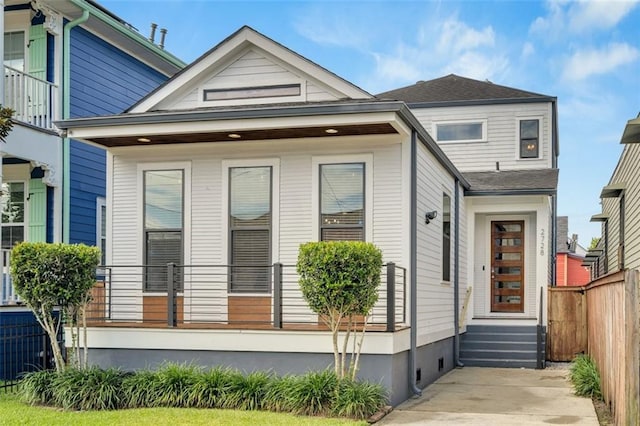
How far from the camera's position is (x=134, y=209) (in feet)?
37.3

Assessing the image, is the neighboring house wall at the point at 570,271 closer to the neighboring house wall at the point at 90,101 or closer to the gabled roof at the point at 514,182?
the gabled roof at the point at 514,182

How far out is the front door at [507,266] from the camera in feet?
54.9

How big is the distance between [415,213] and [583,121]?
1480 cm

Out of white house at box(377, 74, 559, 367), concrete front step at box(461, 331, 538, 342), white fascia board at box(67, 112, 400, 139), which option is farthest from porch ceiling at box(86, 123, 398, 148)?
concrete front step at box(461, 331, 538, 342)

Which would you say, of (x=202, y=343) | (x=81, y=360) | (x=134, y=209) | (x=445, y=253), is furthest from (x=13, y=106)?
(x=445, y=253)

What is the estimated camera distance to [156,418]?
8.41 meters

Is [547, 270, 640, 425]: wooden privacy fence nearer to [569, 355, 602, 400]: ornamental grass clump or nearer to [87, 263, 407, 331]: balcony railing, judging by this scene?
[569, 355, 602, 400]: ornamental grass clump

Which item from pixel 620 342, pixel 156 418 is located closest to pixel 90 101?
pixel 156 418

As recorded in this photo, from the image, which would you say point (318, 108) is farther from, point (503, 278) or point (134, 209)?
point (503, 278)

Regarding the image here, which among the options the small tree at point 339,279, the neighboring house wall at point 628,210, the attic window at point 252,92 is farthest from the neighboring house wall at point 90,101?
the neighboring house wall at point 628,210

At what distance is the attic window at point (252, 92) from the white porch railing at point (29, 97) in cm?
386

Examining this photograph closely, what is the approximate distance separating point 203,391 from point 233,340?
0.94 m

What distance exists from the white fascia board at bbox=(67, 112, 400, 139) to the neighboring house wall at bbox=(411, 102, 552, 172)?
9.35 metres

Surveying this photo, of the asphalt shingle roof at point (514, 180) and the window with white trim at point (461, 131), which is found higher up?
the window with white trim at point (461, 131)
